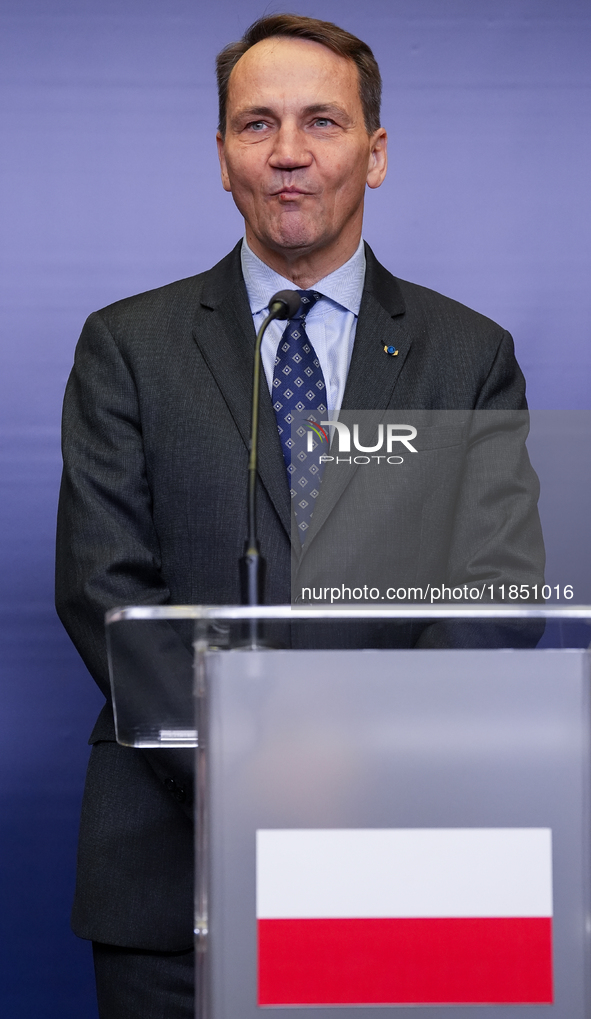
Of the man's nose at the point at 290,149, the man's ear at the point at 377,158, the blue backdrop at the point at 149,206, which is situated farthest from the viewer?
the blue backdrop at the point at 149,206

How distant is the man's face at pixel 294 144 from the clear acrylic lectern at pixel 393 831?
98 centimetres

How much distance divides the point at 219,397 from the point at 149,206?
981mm

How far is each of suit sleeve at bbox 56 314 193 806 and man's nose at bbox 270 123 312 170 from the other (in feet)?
1.23

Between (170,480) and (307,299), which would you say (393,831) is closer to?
(170,480)

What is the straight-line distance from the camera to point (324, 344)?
6.02 ft

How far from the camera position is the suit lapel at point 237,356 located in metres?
1.64

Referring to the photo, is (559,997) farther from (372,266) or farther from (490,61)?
(490,61)

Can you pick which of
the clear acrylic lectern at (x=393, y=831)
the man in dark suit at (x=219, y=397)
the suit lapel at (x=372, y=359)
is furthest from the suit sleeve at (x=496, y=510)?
the clear acrylic lectern at (x=393, y=831)

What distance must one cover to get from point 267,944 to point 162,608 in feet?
0.95

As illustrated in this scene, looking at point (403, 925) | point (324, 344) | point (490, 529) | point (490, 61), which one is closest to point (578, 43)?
point (490, 61)

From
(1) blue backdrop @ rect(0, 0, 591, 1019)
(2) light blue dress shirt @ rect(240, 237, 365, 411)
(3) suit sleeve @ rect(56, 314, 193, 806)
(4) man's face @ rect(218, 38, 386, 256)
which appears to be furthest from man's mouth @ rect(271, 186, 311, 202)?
(1) blue backdrop @ rect(0, 0, 591, 1019)

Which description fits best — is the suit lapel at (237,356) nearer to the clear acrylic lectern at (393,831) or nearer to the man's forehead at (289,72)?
the man's forehead at (289,72)

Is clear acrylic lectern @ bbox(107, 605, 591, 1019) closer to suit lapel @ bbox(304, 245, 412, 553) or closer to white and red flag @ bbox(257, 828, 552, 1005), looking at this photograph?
white and red flag @ bbox(257, 828, 552, 1005)

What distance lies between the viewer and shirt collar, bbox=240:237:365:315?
1864 mm
